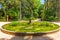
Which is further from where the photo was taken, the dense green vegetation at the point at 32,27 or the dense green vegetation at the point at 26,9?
the dense green vegetation at the point at 26,9

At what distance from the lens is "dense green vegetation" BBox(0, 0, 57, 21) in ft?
69.0

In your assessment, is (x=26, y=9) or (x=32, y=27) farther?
(x=26, y=9)

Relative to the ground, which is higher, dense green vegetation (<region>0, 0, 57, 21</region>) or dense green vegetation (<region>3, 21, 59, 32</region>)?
dense green vegetation (<region>0, 0, 57, 21</region>)

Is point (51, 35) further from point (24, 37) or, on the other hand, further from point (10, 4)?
point (10, 4)

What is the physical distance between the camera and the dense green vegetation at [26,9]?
828 inches

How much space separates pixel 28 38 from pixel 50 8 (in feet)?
50.1

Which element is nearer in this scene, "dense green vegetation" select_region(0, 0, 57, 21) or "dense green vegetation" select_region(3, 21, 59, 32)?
"dense green vegetation" select_region(3, 21, 59, 32)

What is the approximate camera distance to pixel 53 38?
7.86 meters

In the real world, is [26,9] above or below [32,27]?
above

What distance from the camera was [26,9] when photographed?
29531mm

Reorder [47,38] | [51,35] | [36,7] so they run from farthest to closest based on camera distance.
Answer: [36,7], [51,35], [47,38]

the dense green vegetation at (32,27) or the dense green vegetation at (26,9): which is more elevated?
the dense green vegetation at (26,9)

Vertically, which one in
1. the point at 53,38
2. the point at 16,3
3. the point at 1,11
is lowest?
the point at 53,38

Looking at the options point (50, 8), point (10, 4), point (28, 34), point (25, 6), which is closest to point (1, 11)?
point (10, 4)
